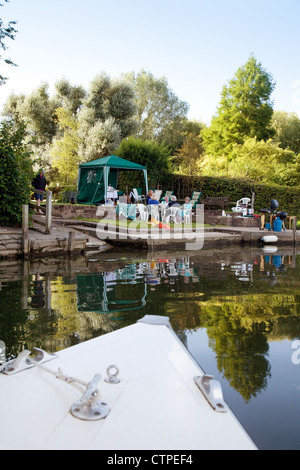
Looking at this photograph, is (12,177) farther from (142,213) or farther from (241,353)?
(241,353)

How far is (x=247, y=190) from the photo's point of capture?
17922 millimetres

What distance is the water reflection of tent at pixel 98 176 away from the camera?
15953 millimetres

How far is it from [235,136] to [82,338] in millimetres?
28770

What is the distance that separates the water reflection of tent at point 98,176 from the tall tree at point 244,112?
50.4 ft

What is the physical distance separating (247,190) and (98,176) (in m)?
7.16

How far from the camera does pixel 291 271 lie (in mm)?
7953

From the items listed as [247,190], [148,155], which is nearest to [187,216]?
[247,190]

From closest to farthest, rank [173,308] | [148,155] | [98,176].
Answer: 1. [173,308]
2. [98,176]
3. [148,155]

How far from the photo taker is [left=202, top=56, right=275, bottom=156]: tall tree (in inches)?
1197

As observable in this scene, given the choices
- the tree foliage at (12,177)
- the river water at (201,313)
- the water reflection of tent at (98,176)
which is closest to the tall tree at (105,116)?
the water reflection of tent at (98,176)

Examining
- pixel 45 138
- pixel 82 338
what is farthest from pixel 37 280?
pixel 45 138

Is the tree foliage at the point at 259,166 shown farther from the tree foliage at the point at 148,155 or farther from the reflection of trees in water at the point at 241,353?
the reflection of trees in water at the point at 241,353

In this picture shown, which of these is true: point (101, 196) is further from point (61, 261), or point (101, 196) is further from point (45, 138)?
point (45, 138)

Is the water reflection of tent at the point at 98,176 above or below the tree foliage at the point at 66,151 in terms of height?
below
